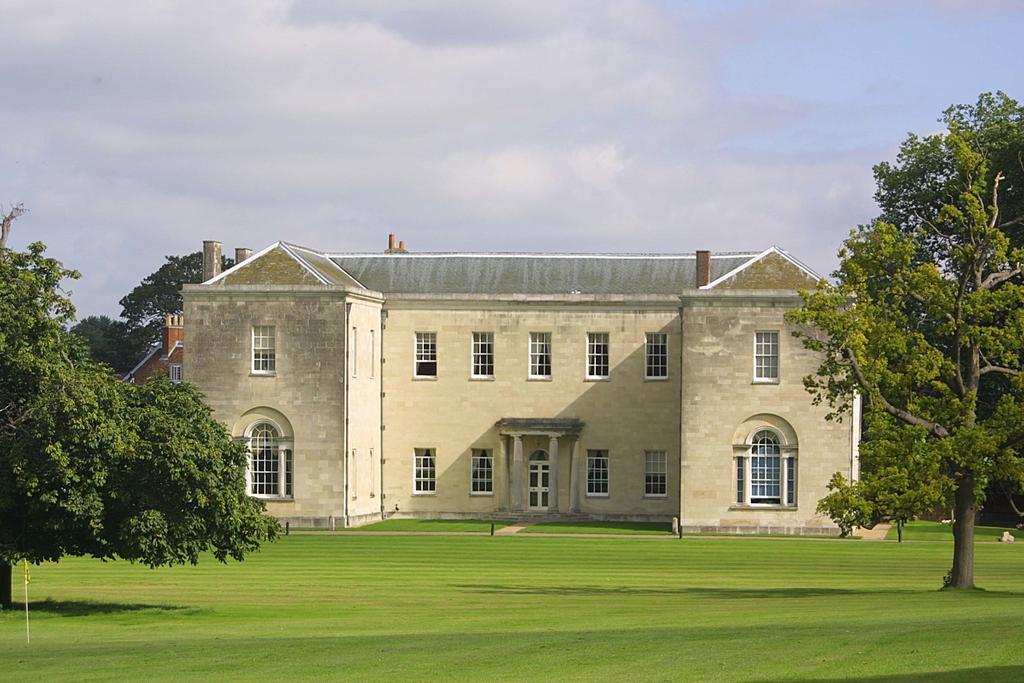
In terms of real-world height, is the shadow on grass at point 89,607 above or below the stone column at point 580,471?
below

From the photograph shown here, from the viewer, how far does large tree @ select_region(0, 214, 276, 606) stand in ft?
97.0

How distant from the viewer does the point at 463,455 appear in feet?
200

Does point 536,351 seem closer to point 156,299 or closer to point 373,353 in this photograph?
point 373,353

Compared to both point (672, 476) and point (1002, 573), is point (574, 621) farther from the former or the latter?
point (672, 476)

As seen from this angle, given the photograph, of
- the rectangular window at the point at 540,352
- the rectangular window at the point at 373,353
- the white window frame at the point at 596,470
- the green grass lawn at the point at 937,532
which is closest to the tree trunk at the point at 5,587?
the rectangular window at the point at 373,353

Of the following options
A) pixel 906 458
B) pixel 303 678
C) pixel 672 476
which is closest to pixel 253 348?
pixel 672 476

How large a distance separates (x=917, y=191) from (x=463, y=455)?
20.6 m

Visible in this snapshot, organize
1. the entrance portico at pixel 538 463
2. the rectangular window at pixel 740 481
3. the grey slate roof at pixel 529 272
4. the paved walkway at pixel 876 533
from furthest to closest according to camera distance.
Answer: the grey slate roof at pixel 529 272 → the entrance portico at pixel 538 463 → the rectangular window at pixel 740 481 → the paved walkway at pixel 876 533

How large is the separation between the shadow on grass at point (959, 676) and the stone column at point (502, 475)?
42263mm

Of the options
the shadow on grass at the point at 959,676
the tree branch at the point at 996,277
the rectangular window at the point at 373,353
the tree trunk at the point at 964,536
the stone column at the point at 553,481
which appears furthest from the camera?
the stone column at the point at 553,481

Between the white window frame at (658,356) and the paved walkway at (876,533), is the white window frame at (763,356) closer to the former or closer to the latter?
the white window frame at (658,356)

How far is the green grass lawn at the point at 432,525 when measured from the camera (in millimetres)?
55594

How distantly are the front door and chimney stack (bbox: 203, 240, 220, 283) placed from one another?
1373cm

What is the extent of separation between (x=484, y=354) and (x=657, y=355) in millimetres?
6466
